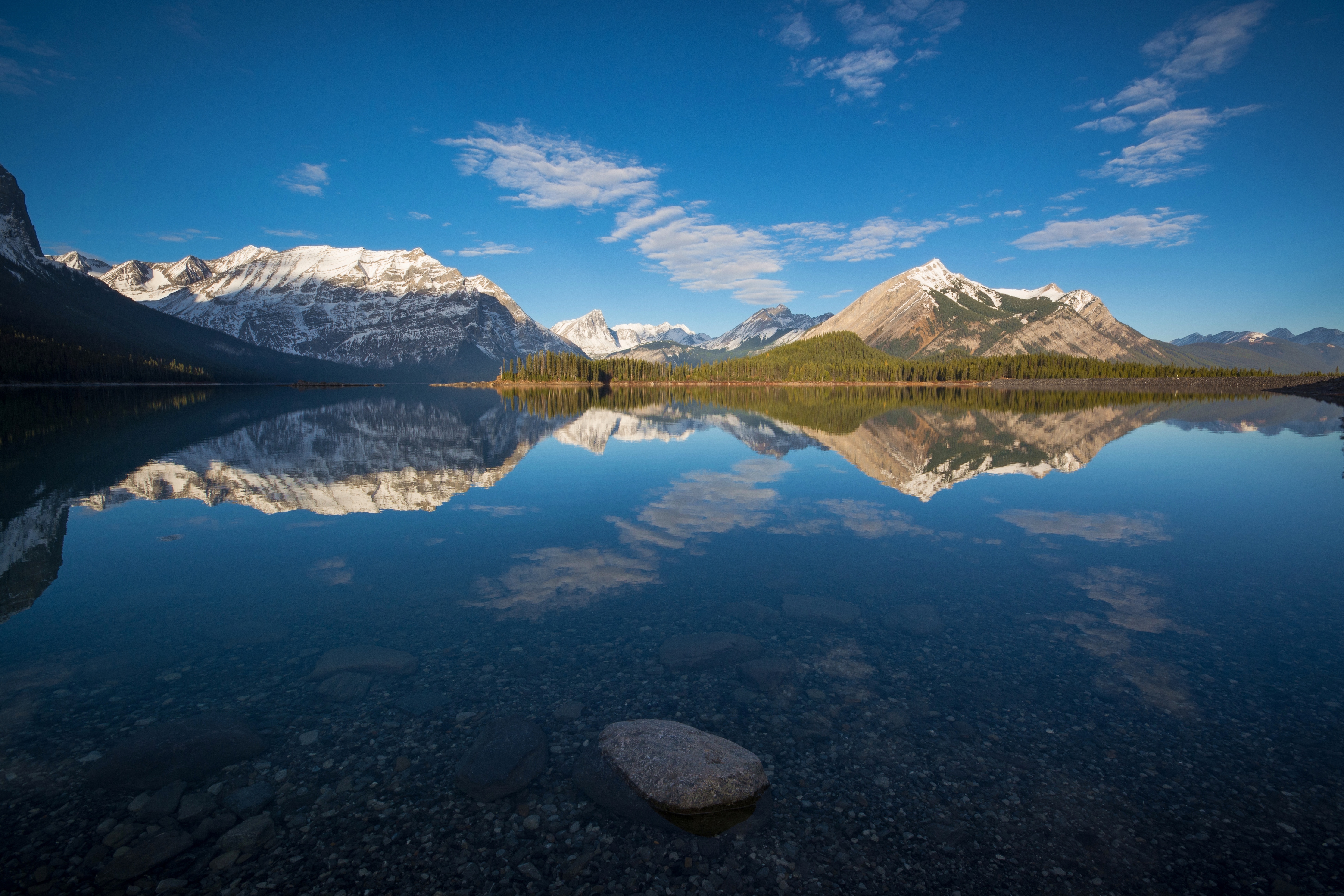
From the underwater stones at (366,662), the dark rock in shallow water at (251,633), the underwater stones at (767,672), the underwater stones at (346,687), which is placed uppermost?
the dark rock in shallow water at (251,633)

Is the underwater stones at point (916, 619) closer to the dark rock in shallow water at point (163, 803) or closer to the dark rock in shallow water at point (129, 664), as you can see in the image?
the dark rock in shallow water at point (163, 803)

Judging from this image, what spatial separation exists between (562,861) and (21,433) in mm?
75341

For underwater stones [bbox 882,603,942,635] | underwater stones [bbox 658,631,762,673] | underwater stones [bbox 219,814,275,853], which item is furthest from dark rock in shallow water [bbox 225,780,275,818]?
underwater stones [bbox 882,603,942,635]

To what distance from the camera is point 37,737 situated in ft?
32.7

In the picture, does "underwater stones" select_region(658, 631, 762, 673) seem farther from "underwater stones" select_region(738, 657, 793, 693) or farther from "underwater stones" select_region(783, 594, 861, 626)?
"underwater stones" select_region(783, 594, 861, 626)

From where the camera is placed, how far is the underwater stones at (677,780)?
8508 millimetres

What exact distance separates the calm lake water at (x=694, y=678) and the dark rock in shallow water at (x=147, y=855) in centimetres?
6

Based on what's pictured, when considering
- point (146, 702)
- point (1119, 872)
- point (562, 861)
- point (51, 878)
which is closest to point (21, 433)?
point (146, 702)

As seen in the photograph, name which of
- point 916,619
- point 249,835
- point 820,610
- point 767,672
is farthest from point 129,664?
point 916,619

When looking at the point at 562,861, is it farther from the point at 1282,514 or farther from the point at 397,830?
the point at 1282,514

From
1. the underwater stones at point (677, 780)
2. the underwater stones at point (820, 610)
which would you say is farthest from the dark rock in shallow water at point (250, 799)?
the underwater stones at point (820, 610)

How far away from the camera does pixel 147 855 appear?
7547 millimetres

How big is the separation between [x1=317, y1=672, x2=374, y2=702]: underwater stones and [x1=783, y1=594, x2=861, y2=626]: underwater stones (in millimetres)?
10162

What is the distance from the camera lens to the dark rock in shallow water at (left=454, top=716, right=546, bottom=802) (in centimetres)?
902
